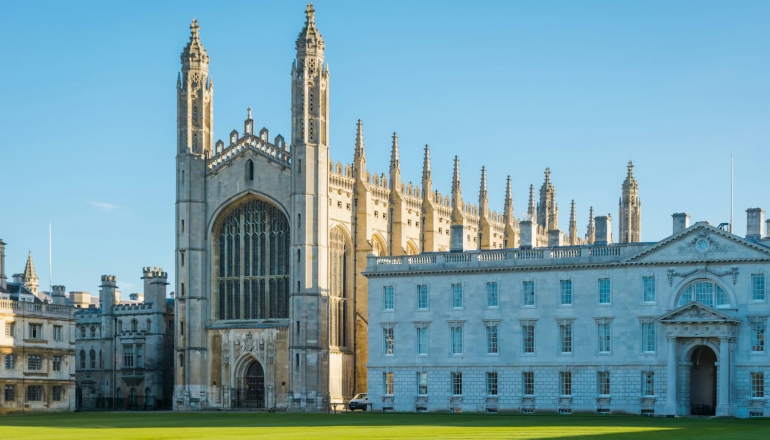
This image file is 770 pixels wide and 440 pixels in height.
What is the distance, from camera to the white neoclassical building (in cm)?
7019

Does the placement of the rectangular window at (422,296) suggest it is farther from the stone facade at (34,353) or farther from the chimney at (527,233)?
the stone facade at (34,353)

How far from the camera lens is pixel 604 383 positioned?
2916 inches

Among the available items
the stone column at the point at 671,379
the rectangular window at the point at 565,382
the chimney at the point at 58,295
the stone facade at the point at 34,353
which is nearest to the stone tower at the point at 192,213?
the stone facade at the point at 34,353

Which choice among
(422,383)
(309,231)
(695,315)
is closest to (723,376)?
(695,315)

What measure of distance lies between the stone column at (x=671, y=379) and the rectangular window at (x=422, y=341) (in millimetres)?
14935

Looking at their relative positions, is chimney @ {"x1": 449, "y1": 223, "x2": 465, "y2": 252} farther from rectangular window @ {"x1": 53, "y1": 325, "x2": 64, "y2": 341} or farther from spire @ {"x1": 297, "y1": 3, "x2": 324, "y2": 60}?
rectangular window @ {"x1": 53, "y1": 325, "x2": 64, "y2": 341}

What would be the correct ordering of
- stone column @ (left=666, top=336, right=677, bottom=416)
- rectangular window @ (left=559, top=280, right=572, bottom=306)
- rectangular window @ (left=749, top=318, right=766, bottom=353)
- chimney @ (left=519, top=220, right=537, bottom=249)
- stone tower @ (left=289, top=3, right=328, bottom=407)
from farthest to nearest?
stone tower @ (left=289, top=3, right=328, bottom=407), chimney @ (left=519, top=220, right=537, bottom=249), rectangular window @ (left=559, top=280, right=572, bottom=306), stone column @ (left=666, top=336, right=677, bottom=416), rectangular window @ (left=749, top=318, right=766, bottom=353)

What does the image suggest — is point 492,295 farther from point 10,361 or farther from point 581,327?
point 10,361

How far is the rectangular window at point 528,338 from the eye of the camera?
251ft

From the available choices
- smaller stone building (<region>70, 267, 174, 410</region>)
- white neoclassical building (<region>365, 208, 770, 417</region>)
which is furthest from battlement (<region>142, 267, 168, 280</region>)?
white neoclassical building (<region>365, 208, 770, 417</region>)

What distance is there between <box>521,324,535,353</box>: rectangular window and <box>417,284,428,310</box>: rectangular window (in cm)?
635

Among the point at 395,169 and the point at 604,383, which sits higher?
the point at 395,169

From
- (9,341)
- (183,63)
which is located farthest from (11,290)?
(183,63)

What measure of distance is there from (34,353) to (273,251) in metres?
17.0
